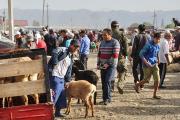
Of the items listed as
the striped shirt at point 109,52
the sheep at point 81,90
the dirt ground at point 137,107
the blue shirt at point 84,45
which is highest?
the striped shirt at point 109,52

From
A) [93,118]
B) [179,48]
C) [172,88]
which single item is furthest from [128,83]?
[93,118]

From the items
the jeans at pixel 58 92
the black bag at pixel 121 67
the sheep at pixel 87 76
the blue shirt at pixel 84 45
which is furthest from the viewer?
the blue shirt at pixel 84 45

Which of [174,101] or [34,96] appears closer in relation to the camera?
[34,96]

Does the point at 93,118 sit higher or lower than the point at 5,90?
lower

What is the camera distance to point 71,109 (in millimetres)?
11719

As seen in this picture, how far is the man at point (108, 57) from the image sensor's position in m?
11.9

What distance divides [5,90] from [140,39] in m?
7.80

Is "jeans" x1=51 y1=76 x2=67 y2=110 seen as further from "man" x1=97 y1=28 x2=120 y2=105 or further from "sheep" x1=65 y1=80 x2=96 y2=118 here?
"man" x1=97 y1=28 x2=120 y2=105

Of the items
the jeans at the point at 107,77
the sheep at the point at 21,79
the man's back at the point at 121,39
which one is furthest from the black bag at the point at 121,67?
the sheep at the point at 21,79

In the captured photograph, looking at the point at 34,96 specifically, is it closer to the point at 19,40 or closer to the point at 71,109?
the point at 71,109

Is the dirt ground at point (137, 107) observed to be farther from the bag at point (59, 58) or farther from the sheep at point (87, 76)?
the bag at point (59, 58)

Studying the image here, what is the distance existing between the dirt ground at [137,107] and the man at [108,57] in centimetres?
66

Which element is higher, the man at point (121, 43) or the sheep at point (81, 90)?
the man at point (121, 43)

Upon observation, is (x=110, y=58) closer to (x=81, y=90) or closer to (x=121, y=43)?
(x=121, y=43)
